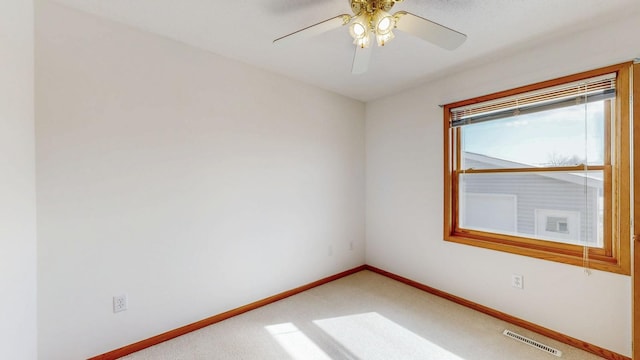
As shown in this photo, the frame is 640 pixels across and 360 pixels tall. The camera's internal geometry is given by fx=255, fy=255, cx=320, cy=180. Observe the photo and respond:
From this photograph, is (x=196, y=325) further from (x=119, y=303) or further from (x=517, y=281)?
(x=517, y=281)

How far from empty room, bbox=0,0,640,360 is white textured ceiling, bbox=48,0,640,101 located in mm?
16

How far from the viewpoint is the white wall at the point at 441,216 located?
178 centimetres

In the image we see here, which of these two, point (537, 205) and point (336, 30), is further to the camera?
point (537, 205)

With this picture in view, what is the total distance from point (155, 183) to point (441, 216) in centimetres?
267

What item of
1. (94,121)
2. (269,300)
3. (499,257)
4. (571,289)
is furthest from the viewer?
(269,300)

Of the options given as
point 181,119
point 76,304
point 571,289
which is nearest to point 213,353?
point 76,304

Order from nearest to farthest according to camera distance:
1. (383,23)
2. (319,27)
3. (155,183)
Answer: (383,23) < (319,27) < (155,183)

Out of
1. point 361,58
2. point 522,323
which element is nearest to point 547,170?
point 522,323

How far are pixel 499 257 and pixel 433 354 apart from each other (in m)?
1.08

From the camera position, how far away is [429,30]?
1371mm

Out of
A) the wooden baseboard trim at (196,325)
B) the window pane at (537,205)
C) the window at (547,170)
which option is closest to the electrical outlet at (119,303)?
the wooden baseboard trim at (196,325)

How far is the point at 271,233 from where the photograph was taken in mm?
2594

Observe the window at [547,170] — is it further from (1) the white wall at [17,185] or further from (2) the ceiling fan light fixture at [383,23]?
(1) the white wall at [17,185]

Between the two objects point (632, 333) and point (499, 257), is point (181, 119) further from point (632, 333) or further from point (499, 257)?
point (632, 333)
